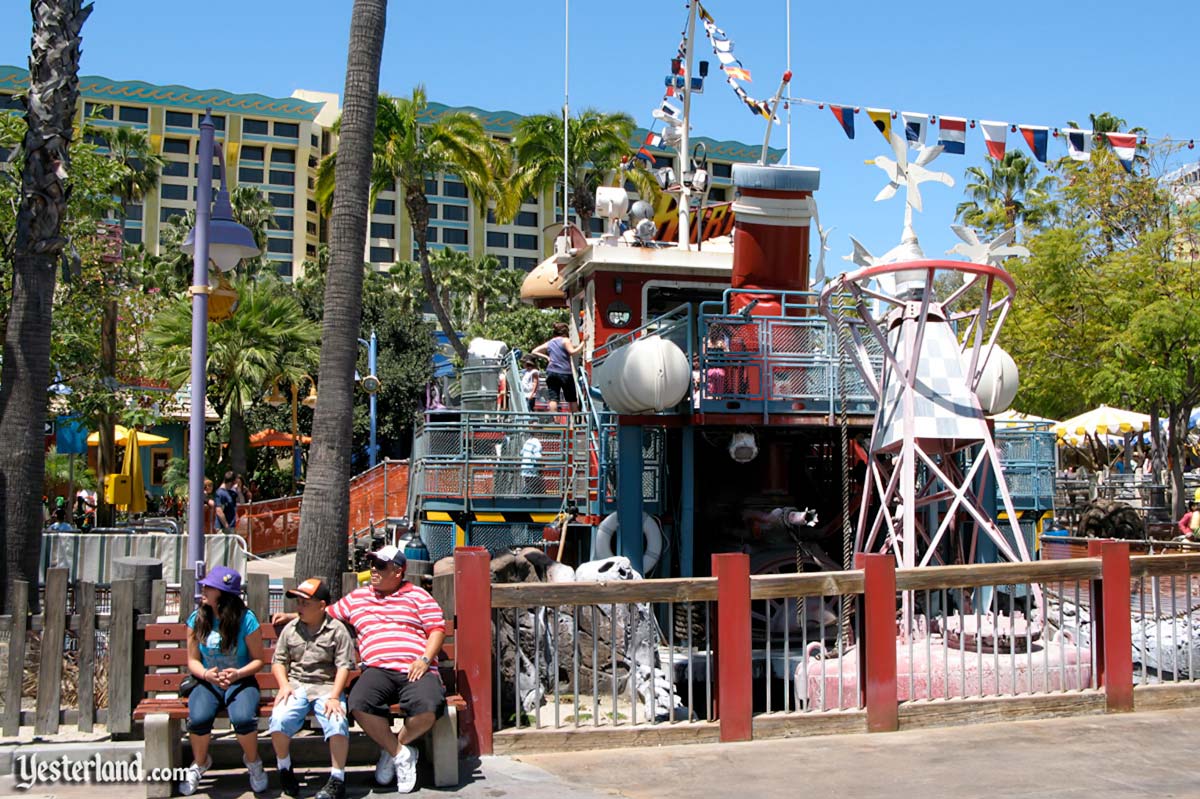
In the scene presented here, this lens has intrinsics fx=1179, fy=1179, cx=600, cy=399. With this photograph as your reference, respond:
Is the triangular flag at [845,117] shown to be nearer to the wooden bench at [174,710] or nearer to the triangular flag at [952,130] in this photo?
the triangular flag at [952,130]

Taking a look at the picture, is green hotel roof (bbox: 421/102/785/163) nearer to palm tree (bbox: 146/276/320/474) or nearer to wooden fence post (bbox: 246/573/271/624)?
palm tree (bbox: 146/276/320/474)

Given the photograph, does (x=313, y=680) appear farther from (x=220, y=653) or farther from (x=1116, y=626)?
(x=1116, y=626)

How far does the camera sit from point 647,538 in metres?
13.9

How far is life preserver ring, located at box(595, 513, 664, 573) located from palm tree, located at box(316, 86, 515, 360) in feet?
67.3

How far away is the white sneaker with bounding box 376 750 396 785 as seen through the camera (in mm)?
7004

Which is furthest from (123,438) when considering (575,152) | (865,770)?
(865,770)

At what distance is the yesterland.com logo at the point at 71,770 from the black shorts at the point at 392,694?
4.78 feet

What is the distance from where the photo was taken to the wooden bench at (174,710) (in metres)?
6.79

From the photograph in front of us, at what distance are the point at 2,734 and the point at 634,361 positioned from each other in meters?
6.91

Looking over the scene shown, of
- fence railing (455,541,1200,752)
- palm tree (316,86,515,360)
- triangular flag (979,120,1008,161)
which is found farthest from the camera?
palm tree (316,86,515,360)

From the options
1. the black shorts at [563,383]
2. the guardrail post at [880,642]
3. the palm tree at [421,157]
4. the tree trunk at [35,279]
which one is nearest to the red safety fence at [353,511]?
the black shorts at [563,383]

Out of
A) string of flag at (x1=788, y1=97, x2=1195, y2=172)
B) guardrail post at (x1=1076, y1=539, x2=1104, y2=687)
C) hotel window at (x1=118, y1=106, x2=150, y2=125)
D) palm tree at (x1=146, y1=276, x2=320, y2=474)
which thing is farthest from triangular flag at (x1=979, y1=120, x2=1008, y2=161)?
hotel window at (x1=118, y1=106, x2=150, y2=125)

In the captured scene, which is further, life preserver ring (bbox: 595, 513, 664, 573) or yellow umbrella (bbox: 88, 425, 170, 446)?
yellow umbrella (bbox: 88, 425, 170, 446)

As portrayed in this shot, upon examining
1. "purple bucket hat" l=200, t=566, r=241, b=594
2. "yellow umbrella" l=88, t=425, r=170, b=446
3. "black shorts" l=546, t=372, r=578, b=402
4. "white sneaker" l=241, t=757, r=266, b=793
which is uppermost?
"black shorts" l=546, t=372, r=578, b=402
